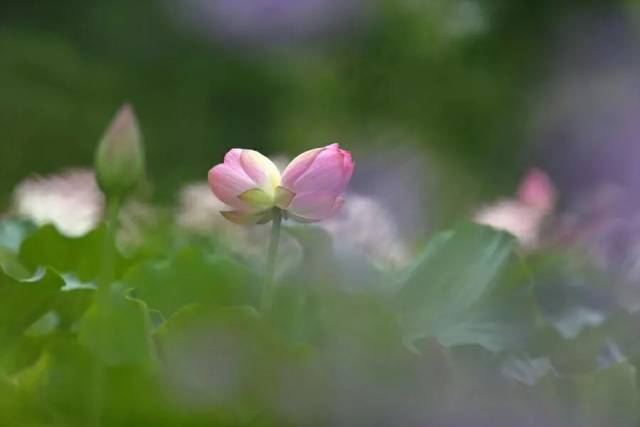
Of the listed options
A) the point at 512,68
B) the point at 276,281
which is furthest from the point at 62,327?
the point at 512,68

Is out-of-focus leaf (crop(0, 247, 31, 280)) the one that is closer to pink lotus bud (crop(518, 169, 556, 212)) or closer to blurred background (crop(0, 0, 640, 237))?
pink lotus bud (crop(518, 169, 556, 212))

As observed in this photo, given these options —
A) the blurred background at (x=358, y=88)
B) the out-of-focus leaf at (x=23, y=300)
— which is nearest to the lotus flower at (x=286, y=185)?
the out-of-focus leaf at (x=23, y=300)

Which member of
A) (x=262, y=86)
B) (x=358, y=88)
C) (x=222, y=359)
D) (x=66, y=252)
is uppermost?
(x=262, y=86)

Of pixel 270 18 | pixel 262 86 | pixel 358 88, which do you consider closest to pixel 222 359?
pixel 358 88

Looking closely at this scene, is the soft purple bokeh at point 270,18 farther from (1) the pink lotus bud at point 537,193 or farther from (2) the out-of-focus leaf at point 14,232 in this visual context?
(2) the out-of-focus leaf at point 14,232

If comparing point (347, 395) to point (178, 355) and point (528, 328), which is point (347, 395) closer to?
point (178, 355)

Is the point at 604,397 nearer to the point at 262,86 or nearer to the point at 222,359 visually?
the point at 222,359

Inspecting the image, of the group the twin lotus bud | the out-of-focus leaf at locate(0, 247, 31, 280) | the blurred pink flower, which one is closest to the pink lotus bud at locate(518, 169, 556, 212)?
the blurred pink flower
